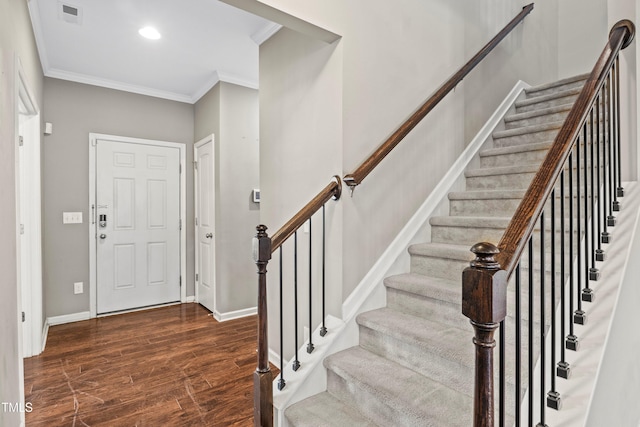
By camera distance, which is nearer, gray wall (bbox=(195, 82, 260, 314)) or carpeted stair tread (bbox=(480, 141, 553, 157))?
carpeted stair tread (bbox=(480, 141, 553, 157))

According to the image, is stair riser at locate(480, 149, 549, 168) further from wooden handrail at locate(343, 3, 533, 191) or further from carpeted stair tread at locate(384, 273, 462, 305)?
carpeted stair tread at locate(384, 273, 462, 305)

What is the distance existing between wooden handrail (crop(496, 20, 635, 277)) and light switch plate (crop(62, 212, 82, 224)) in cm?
431

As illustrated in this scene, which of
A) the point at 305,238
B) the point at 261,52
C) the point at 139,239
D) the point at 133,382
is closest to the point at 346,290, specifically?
the point at 305,238

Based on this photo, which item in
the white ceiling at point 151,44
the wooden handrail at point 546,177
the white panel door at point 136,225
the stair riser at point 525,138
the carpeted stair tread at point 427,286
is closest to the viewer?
the wooden handrail at point 546,177

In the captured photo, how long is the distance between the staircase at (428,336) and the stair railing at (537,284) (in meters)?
0.22

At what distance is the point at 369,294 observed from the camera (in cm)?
225

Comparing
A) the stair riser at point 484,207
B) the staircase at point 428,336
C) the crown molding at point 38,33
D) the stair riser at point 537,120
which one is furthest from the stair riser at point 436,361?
the crown molding at point 38,33

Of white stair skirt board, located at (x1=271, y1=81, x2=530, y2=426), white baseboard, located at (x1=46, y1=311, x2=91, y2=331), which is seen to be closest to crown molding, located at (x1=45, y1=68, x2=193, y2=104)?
white baseboard, located at (x1=46, y1=311, x2=91, y2=331)

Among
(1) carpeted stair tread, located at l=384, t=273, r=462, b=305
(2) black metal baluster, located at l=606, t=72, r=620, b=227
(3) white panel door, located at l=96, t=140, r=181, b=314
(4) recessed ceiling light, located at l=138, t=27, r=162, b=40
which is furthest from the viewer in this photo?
(3) white panel door, located at l=96, t=140, r=181, b=314

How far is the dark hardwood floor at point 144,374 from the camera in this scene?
2.16 meters

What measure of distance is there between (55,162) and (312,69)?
3129mm

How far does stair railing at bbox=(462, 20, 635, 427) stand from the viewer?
86 centimetres

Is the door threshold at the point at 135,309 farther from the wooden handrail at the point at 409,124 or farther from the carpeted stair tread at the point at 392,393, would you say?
the wooden handrail at the point at 409,124

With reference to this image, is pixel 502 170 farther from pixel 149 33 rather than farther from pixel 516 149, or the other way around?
pixel 149 33
